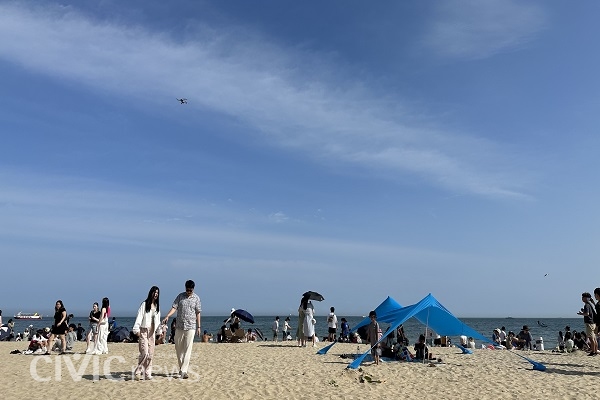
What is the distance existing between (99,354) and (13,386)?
481 cm

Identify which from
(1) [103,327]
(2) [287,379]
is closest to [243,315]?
(1) [103,327]

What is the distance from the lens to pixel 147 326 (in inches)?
371

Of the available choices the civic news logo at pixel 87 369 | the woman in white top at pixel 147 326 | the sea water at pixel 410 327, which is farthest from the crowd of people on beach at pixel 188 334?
the sea water at pixel 410 327

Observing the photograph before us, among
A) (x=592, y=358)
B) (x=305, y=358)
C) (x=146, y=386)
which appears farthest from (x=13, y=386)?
(x=592, y=358)

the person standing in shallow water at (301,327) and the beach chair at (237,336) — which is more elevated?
the person standing in shallow water at (301,327)

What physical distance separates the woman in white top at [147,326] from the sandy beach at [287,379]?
350mm

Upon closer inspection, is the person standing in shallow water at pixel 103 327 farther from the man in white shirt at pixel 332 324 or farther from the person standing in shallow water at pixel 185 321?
the man in white shirt at pixel 332 324

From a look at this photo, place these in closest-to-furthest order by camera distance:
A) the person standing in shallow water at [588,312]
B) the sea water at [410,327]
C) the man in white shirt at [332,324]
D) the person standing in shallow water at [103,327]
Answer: the person standing in shallow water at [103,327] → the person standing in shallow water at [588,312] → the man in white shirt at [332,324] → the sea water at [410,327]

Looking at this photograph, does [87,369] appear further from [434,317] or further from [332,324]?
[332,324]

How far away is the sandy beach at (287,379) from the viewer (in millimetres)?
8781

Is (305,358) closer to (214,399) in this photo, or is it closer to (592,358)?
(214,399)

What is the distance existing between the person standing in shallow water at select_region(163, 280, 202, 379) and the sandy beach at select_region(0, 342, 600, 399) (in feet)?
1.63

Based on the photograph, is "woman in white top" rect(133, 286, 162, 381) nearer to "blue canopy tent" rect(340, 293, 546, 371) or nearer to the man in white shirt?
"blue canopy tent" rect(340, 293, 546, 371)

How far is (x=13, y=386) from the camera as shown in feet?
30.2
